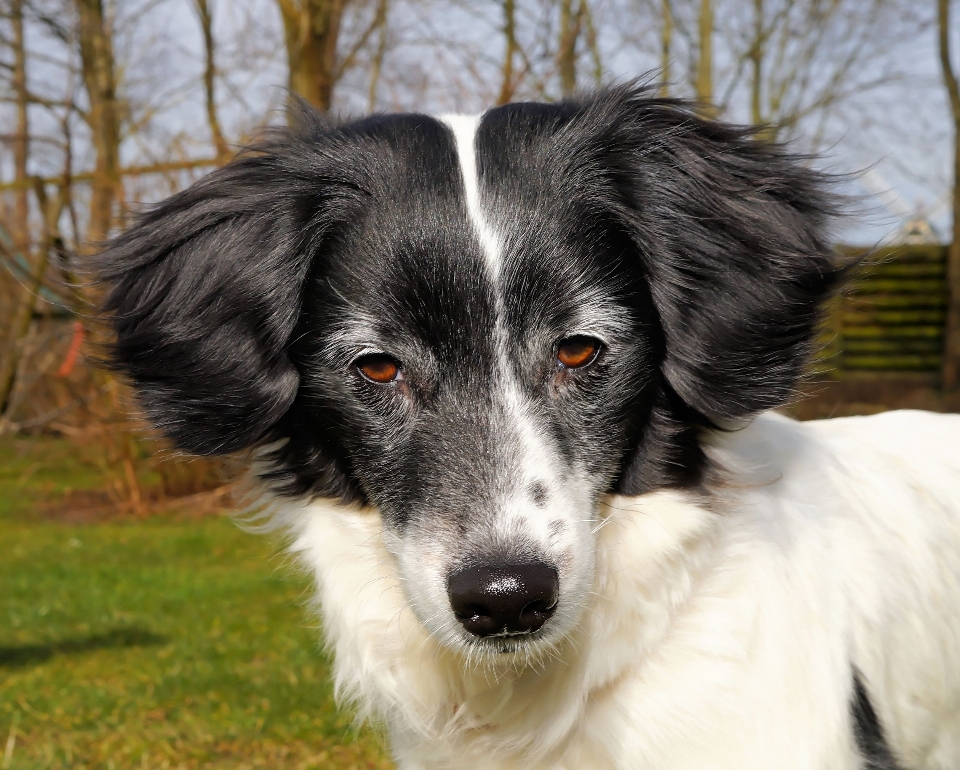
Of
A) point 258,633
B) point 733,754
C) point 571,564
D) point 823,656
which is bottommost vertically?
point 258,633

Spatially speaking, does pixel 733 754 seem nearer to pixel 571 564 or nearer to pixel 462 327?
pixel 571 564

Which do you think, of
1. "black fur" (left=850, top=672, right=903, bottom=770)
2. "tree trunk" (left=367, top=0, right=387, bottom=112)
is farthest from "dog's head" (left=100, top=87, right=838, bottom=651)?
"tree trunk" (left=367, top=0, right=387, bottom=112)

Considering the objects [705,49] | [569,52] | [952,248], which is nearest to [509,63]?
[569,52]

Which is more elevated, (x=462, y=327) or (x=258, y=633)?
(x=462, y=327)

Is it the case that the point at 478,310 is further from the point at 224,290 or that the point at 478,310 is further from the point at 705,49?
the point at 705,49

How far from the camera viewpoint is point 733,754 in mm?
2170

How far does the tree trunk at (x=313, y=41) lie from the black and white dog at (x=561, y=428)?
6819 millimetres

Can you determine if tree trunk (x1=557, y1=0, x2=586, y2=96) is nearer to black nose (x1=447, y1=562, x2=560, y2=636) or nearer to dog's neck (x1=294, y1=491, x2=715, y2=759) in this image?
dog's neck (x1=294, y1=491, x2=715, y2=759)

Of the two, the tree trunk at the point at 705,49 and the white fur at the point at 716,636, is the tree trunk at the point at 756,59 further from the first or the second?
the white fur at the point at 716,636

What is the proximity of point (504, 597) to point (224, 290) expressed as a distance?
107 centimetres

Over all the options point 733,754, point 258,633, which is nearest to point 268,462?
point 733,754

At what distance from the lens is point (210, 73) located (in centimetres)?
1151

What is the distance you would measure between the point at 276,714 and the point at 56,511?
27.3ft

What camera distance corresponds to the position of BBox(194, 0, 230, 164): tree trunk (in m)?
9.86
